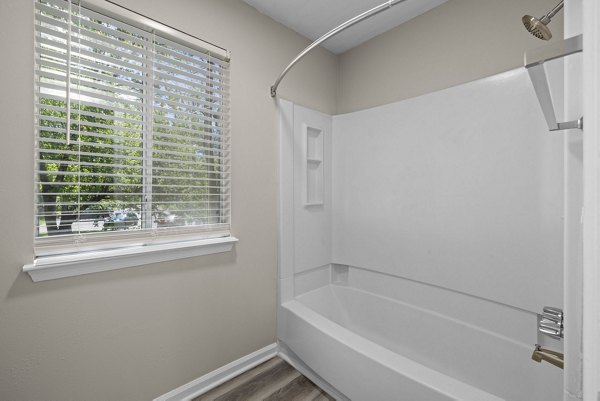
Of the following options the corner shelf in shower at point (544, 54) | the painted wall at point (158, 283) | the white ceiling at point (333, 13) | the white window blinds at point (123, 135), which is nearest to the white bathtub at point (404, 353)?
the painted wall at point (158, 283)

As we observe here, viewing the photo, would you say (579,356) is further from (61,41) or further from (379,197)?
(61,41)

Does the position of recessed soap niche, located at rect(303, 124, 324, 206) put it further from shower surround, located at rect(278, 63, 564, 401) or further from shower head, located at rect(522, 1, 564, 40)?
shower head, located at rect(522, 1, 564, 40)

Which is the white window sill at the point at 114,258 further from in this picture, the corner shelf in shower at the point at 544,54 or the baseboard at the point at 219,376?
the corner shelf in shower at the point at 544,54

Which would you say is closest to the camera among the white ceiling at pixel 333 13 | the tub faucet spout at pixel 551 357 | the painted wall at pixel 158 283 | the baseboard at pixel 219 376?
the tub faucet spout at pixel 551 357

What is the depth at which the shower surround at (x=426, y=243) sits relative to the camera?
1294 millimetres

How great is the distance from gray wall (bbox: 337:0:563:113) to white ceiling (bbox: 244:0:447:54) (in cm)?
8

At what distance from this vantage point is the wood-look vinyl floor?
1.48 meters

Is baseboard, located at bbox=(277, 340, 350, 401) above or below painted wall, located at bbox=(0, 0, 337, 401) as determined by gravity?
below

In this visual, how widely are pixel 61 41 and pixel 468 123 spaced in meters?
2.09

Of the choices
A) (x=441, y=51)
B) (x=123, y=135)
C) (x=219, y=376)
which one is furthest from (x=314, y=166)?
(x=219, y=376)

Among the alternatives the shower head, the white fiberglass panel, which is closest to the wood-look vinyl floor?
the white fiberglass panel

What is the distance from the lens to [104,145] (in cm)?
122

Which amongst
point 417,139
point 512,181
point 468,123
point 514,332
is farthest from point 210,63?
point 514,332

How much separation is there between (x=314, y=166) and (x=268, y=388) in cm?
158
